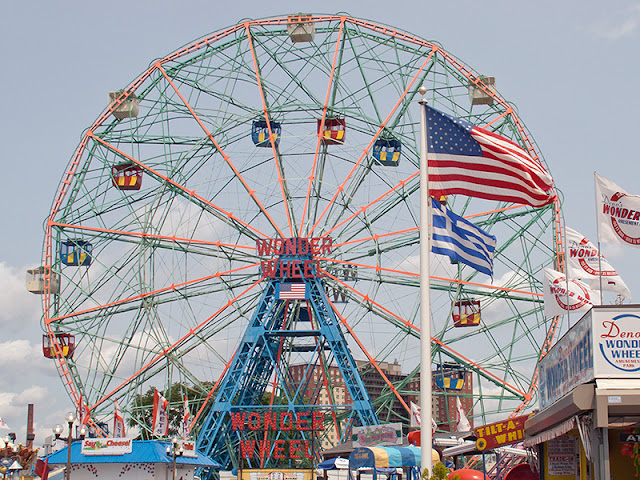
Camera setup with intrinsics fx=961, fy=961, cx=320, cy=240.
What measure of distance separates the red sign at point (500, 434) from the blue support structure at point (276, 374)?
62.0 feet

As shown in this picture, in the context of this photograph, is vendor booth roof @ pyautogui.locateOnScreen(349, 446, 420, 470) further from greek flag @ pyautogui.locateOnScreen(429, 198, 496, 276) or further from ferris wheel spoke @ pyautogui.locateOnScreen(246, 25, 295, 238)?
ferris wheel spoke @ pyautogui.locateOnScreen(246, 25, 295, 238)

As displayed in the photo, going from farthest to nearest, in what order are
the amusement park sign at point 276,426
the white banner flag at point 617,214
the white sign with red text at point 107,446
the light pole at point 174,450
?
1. the amusement park sign at point 276,426
2. the white sign with red text at point 107,446
3. the light pole at point 174,450
4. the white banner flag at point 617,214

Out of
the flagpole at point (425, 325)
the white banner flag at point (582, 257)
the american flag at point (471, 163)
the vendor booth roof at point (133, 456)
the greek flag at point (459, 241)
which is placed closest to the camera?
the flagpole at point (425, 325)

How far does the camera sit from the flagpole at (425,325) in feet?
52.3

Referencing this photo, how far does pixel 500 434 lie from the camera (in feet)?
84.0

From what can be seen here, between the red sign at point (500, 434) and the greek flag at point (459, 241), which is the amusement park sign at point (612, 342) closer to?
the greek flag at point (459, 241)

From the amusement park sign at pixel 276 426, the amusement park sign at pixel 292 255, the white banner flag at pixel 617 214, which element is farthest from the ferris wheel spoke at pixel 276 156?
the white banner flag at pixel 617 214

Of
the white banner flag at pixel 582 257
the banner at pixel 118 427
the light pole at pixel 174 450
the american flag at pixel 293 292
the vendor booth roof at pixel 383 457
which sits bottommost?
the vendor booth roof at pixel 383 457

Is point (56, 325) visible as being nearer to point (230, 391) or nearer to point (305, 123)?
point (230, 391)

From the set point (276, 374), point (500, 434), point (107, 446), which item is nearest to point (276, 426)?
point (276, 374)

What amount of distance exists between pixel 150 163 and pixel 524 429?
2981cm

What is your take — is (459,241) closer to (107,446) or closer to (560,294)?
(560,294)

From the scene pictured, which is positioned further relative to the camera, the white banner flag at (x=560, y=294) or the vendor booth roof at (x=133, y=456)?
the vendor booth roof at (x=133, y=456)

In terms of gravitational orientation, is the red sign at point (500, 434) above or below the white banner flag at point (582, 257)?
below
